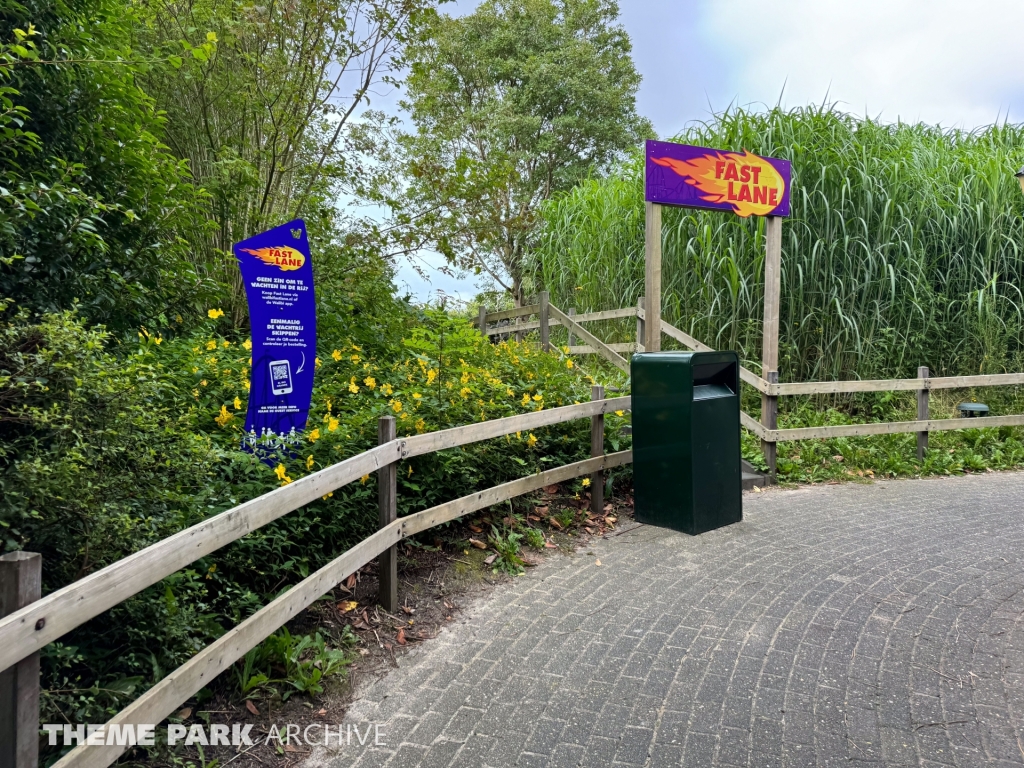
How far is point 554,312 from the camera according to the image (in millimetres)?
10750

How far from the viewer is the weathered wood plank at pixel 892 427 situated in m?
7.57

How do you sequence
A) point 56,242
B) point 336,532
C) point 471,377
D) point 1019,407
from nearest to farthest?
point 56,242 < point 336,532 < point 471,377 < point 1019,407

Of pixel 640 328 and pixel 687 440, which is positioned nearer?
pixel 687 440

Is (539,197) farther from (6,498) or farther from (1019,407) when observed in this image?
(6,498)

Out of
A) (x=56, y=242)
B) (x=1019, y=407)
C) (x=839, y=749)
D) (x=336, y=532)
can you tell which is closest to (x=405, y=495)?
(x=336, y=532)

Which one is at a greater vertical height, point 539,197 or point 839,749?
point 539,197

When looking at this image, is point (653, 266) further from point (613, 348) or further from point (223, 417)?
point (223, 417)

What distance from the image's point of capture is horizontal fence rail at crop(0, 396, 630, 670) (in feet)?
5.86

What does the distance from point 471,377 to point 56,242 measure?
3029mm

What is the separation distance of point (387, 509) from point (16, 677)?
215cm

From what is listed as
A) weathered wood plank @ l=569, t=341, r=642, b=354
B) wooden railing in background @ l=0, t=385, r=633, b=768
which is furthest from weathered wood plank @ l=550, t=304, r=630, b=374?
wooden railing in background @ l=0, t=385, r=633, b=768

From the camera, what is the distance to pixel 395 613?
12.8 ft

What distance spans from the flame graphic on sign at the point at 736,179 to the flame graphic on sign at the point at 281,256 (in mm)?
3842

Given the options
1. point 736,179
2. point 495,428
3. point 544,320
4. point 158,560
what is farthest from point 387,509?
point 544,320
